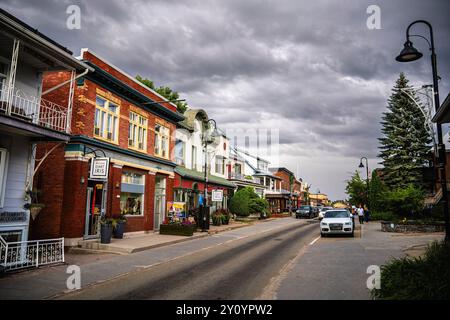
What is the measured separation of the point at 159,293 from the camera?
750cm

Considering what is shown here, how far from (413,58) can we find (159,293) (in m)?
10.1

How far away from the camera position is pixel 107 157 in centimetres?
1574

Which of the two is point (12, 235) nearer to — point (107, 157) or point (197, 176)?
point (107, 157)

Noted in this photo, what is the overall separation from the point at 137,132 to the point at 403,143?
29.4 meters

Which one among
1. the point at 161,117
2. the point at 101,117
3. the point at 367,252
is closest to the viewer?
the point at 367,252

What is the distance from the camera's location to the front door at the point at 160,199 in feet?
73.7

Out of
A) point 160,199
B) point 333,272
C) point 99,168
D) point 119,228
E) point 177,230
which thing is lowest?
point 333,272

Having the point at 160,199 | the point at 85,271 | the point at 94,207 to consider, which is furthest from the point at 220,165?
the point at 85,271

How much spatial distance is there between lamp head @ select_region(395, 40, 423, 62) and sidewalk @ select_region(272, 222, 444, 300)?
21.7 feet

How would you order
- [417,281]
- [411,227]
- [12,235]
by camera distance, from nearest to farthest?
[417,281] < [12,235] < [411,227]

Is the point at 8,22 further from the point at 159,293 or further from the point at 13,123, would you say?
the point at 159,293

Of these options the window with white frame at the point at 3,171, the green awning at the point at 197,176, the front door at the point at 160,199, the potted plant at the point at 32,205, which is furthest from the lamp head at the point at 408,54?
the green awning at the point at 197,176

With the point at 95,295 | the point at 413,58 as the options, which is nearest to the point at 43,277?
the point at 95,295

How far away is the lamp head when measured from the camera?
10.3 meters
